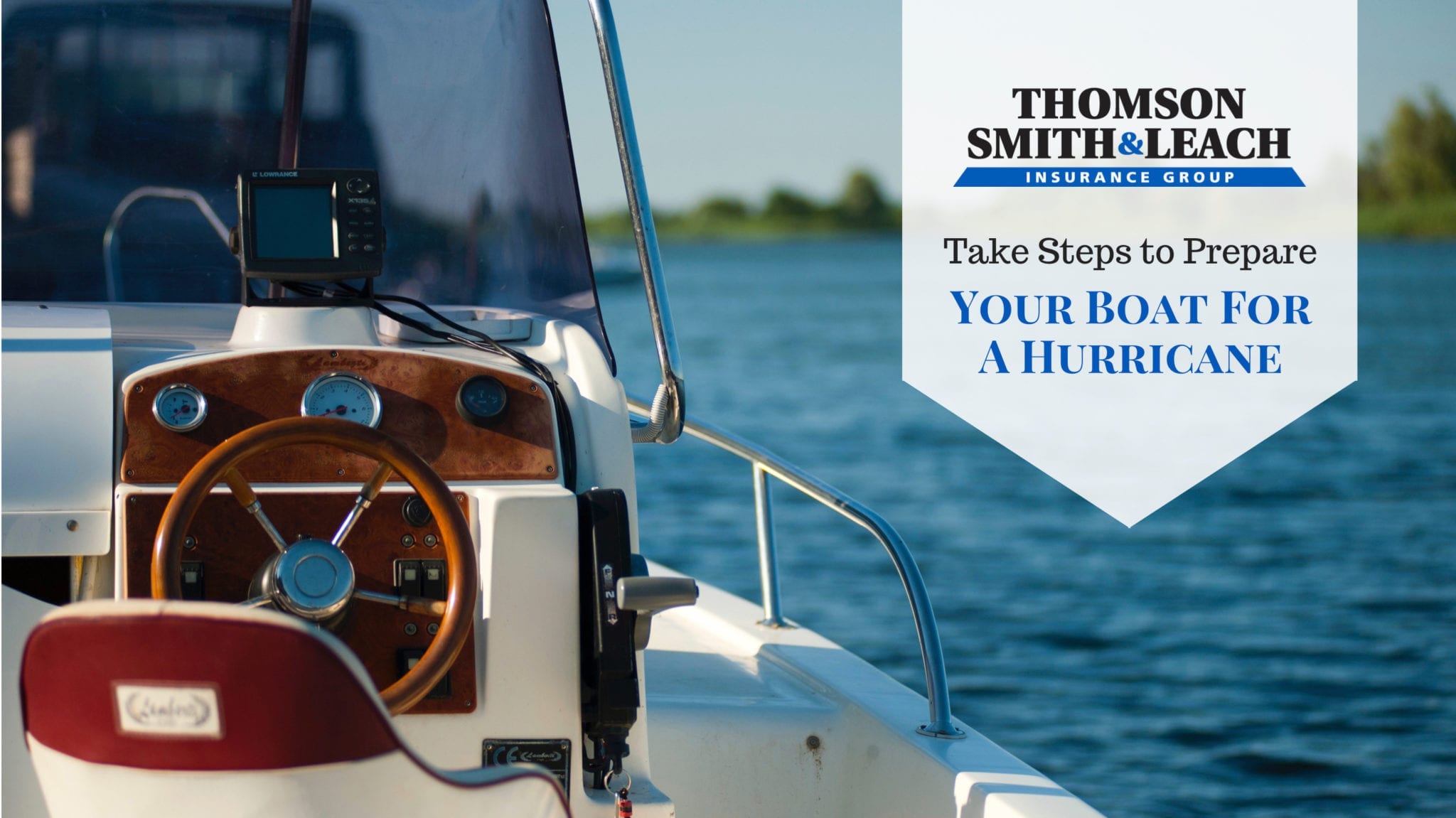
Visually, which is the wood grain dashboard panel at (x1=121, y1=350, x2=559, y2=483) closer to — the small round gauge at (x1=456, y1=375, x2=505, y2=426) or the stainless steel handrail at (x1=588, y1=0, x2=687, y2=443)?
the small round gauge at (x1=456, y1=375, x2=505, y2=426)

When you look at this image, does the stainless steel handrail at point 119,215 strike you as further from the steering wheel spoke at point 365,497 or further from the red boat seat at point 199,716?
the red boat seat at point 199,716

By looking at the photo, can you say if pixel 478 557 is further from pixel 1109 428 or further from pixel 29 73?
pixel 1109 428

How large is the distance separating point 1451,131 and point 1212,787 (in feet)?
123

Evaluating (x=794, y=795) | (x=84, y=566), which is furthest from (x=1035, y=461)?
(x=84, y=566)

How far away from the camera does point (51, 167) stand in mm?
2613

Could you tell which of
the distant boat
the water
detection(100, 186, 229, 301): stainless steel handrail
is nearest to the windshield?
detection(100, 186, 229, 301): stainless steel handrail

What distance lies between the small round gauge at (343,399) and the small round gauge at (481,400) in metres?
0.12

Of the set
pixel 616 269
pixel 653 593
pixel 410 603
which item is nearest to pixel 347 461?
pixel 410 603

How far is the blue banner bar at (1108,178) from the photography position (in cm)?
815

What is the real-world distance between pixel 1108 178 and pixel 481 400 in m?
9.77

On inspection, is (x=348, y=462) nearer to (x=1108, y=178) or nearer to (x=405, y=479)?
(x=405, y=479)

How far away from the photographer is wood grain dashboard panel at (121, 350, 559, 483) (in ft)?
7.17

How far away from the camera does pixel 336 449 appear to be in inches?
88.4

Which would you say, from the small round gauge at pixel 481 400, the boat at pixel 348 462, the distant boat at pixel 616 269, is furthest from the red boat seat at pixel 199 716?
the distant boat at pixel 616 269
